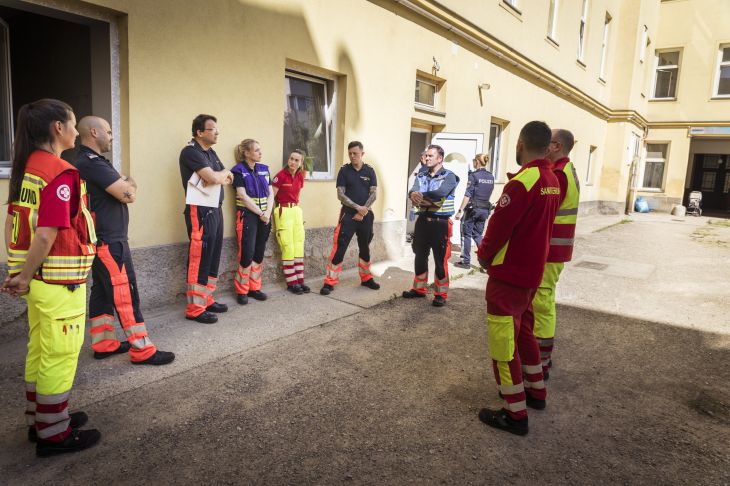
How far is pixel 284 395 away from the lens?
11.2 feet

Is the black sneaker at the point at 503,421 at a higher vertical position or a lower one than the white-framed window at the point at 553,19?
lower

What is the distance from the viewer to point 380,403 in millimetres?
3385

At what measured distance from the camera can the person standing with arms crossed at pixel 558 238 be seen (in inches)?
144

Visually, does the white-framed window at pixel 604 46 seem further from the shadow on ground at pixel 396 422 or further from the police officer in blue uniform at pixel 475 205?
the shadow on ground at pixel 396 422

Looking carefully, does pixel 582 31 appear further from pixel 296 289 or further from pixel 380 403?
pixel 380 403

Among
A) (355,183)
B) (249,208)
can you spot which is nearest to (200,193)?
(249,208)

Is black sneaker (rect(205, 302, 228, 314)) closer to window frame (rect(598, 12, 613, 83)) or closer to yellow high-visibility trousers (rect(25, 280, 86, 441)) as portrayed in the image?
yellow high-visibility trousers (rect(25, 280, 86, 441))

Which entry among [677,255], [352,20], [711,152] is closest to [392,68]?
[352,20]

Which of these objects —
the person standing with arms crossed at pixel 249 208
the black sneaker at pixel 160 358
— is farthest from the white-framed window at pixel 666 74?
the black sneaker at pixel 160 358

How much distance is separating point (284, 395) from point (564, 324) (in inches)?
134

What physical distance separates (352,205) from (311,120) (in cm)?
167

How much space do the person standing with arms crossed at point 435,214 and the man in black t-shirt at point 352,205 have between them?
→ 0.70 meters

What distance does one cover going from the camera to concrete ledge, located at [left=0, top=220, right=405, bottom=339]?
406 cm

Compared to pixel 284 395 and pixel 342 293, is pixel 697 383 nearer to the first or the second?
pixel 284 395
